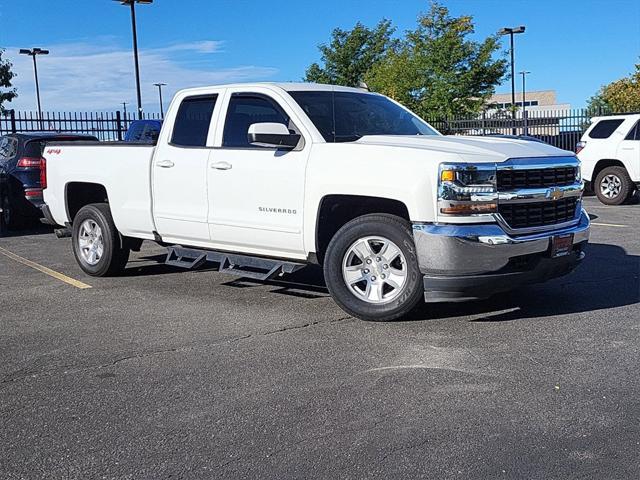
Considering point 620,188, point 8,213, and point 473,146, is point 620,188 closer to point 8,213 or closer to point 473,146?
point 473,146

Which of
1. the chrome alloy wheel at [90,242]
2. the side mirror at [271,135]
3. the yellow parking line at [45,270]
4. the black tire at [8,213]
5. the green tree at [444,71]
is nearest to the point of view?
the side mirror at [271,135]

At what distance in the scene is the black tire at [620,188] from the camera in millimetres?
15094

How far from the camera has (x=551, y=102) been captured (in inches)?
4609

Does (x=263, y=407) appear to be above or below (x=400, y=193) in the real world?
below

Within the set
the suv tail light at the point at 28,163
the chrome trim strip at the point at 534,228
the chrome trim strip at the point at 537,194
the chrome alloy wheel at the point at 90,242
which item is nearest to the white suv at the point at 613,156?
the chrome trim strip at the point at 534,228

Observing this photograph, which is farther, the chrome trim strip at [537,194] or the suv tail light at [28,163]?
the suv tail light at [28,163]

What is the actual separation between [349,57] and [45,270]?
3265 cm

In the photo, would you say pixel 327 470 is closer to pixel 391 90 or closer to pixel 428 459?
pixel 428 459

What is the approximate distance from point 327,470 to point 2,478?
146cm

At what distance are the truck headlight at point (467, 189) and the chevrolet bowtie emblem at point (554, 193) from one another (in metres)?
0.59

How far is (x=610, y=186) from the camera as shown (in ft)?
50.6

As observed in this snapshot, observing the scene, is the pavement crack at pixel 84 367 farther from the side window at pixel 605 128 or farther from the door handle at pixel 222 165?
the side window at pixel 605 128

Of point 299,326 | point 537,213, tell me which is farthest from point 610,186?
point 299,326

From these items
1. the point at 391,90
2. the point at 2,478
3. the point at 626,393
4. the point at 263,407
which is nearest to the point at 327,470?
the point at 263,407
